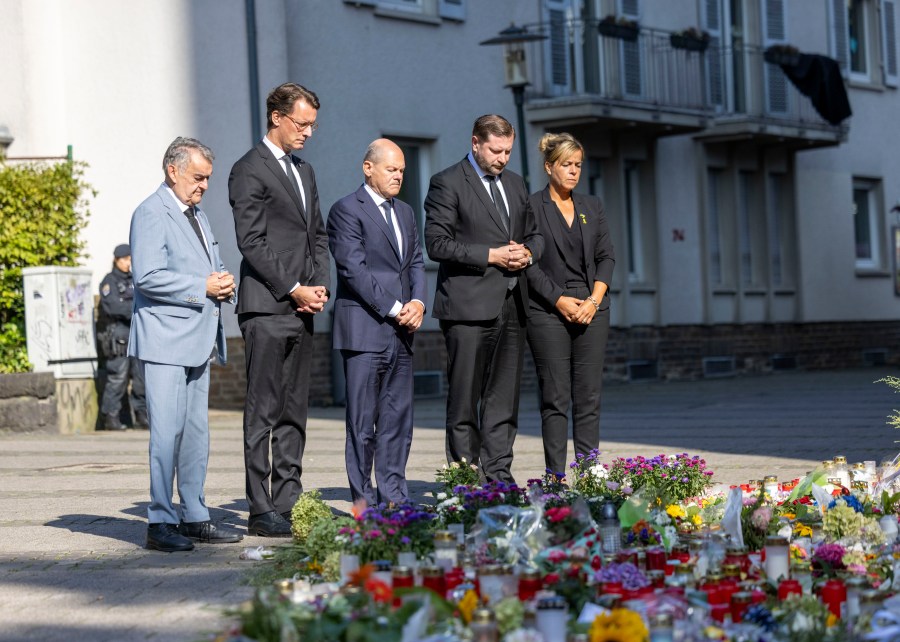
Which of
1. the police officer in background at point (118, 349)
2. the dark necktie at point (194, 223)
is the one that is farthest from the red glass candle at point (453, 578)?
the police officer in background at point (118, 349)

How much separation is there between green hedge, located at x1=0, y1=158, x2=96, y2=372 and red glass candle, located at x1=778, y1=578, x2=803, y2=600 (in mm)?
12869

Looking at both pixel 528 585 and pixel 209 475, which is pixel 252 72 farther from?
pixel 528 585

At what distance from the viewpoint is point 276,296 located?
7926 millimetres

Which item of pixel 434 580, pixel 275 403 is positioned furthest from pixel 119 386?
pixel 434 580

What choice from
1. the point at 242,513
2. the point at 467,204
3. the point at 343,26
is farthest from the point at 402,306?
the point at 343,26

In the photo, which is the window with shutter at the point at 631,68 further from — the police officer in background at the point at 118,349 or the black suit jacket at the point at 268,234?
the black suit jacket at the point at 268,234

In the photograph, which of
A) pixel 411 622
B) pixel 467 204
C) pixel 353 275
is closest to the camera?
pixel 411 622

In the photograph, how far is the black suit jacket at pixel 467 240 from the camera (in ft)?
28.0

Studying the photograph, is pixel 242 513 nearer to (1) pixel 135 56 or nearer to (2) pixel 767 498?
(2) pixel 767 498

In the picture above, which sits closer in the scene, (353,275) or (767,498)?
(767,498)

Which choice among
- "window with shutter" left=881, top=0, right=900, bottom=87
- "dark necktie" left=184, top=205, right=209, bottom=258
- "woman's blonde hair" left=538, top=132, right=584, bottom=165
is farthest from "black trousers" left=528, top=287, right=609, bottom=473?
"window with shutter" left=881, top=0, right=900, bottom=87

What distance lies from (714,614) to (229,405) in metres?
15.2

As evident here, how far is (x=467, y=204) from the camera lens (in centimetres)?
867

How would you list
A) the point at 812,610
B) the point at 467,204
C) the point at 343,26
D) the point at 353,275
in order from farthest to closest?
1. the point at 343,26
2. the point at 467,204
3. the point at 353,275
4. the point at 812,610
